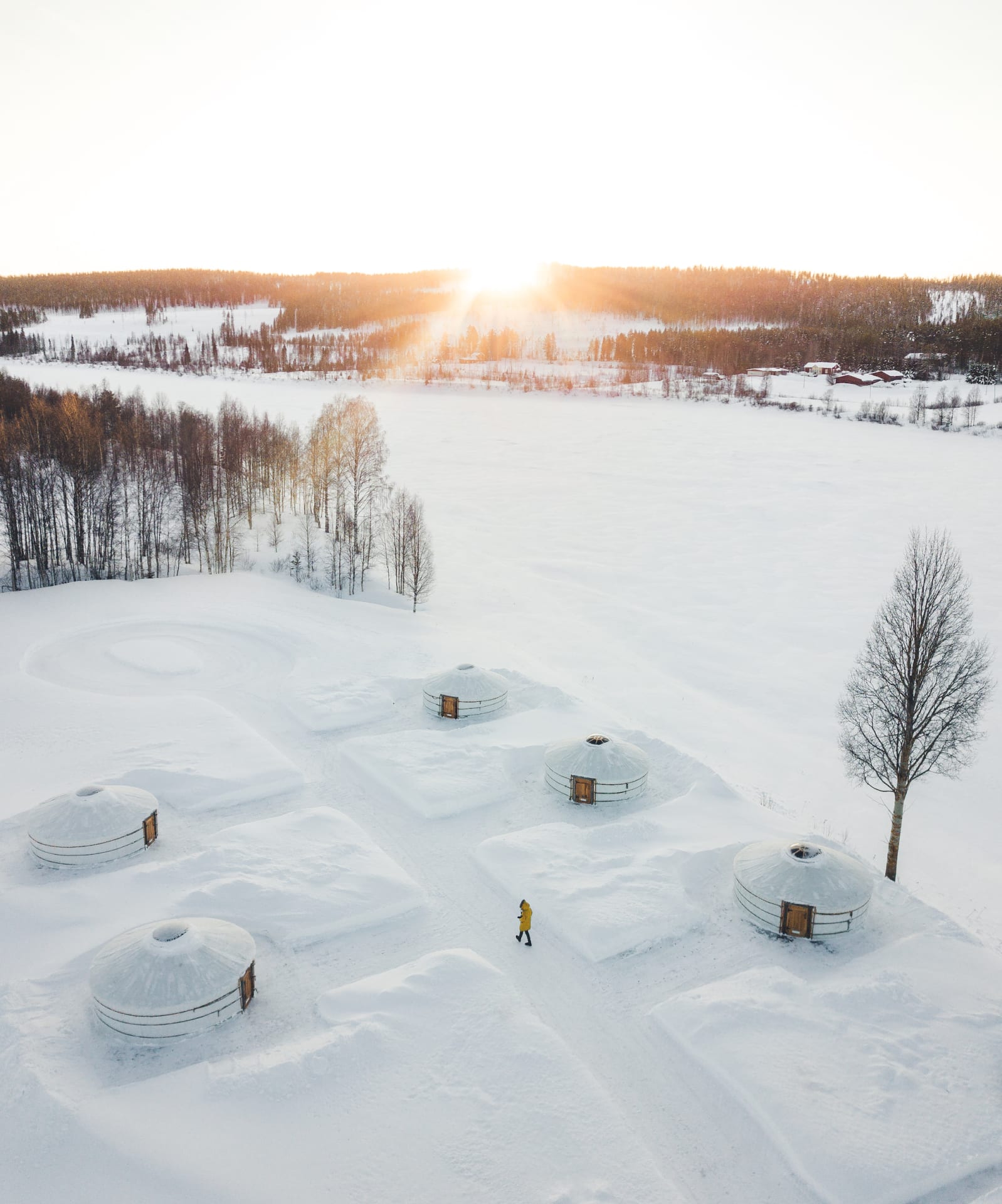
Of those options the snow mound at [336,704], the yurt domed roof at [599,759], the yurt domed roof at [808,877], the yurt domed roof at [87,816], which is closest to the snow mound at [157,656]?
the snow mound at [336,704]

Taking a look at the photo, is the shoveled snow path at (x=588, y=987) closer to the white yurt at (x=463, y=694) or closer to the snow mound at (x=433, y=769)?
the snow mound at (x=433, y=769)

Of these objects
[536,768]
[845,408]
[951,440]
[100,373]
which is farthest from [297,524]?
[100,373]

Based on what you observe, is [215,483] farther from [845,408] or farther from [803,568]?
[845,408]

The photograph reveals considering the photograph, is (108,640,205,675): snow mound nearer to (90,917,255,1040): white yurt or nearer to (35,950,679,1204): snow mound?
(90,917,255,1040): white yurt

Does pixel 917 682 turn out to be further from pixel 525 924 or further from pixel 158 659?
pixel 158 659

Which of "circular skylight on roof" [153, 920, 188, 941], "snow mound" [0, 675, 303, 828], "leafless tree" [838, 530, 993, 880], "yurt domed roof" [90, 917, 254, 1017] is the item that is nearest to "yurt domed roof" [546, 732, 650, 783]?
"leafless tree" [838, 530, 993, 880]
